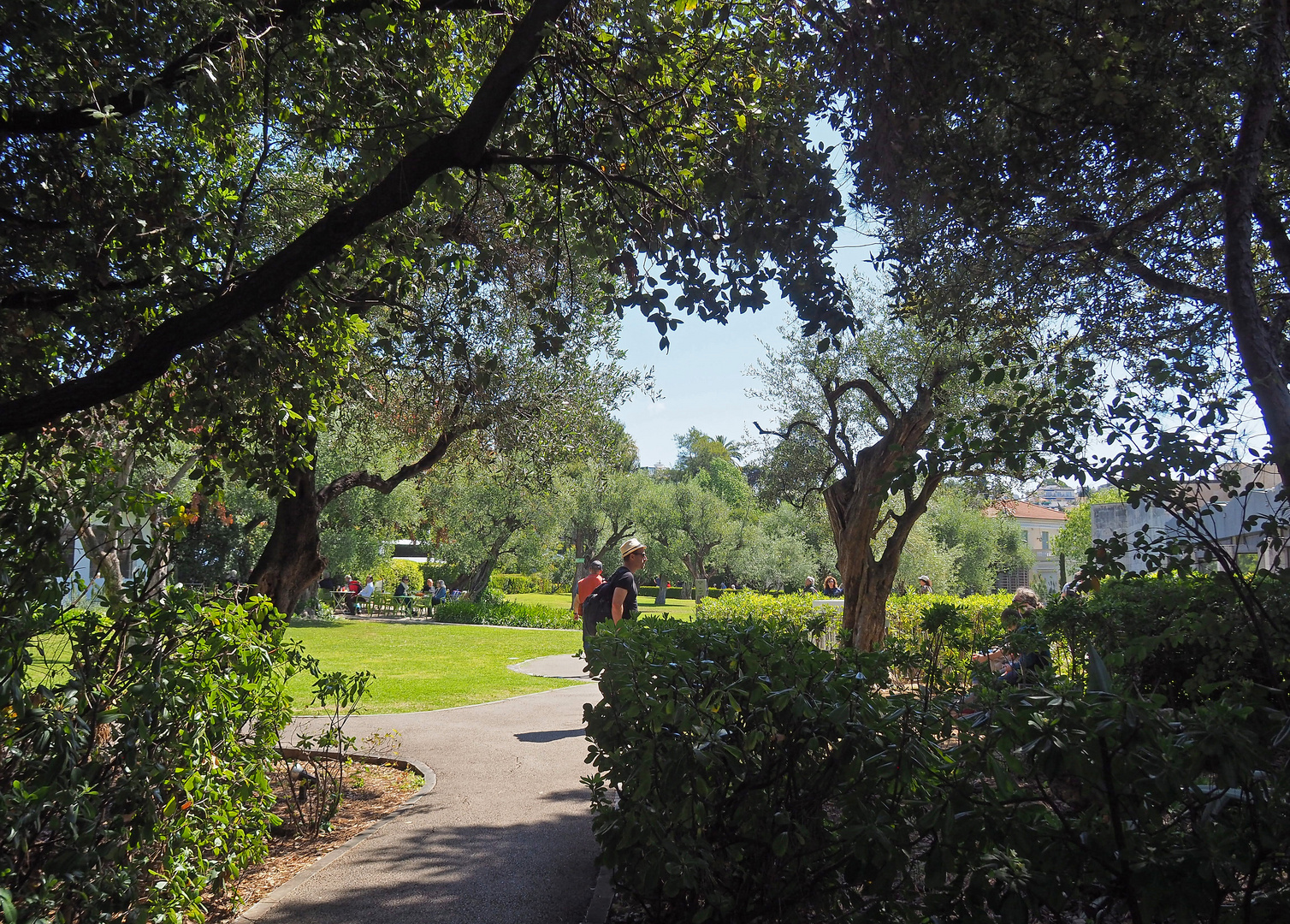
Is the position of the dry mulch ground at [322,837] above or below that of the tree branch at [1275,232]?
below

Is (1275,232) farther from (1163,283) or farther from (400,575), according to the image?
(400,575)

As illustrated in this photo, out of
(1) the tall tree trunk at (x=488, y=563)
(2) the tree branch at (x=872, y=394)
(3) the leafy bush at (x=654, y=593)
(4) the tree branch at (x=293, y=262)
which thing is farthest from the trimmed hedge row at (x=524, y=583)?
(4) the tree branch at (x=293, y=262)

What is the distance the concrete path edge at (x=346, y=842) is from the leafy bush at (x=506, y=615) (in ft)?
64.7

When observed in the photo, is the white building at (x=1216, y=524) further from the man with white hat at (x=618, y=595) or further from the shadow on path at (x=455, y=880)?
the man with white hat at (x=618, y=595)

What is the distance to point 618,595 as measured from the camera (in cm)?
851

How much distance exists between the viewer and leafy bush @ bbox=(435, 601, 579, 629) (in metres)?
27.3

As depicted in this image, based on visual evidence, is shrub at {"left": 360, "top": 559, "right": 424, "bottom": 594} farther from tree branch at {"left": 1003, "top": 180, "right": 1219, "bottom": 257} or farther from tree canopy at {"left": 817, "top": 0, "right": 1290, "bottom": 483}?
tree branch at {"left": 1003, "top": 180, "right": 1219, "bottom": 257}

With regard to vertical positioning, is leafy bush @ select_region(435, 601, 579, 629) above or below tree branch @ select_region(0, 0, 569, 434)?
below

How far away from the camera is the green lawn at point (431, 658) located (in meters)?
11.4

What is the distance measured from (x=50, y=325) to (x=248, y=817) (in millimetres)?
3172

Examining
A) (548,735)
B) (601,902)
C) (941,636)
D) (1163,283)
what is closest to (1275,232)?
(1163,283)

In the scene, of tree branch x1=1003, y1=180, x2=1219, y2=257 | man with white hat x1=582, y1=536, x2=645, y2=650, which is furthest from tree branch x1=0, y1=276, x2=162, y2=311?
tree branch x1=1003, y1=180, x2=1219, y2=257

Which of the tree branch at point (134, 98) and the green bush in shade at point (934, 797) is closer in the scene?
the green bush in shade at point (934, 797)

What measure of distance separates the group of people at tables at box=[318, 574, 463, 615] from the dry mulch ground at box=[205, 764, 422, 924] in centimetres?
2509
